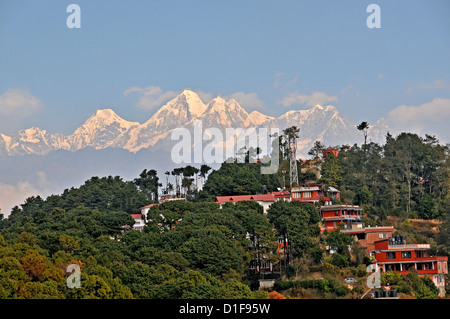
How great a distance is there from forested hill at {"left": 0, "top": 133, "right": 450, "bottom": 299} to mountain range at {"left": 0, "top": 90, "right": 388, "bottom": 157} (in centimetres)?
4494

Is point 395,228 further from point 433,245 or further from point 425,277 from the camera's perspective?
point 425,277

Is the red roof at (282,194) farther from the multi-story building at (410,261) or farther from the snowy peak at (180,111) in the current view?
the snowy peak at (180,111)

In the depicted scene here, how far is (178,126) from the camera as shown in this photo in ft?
538

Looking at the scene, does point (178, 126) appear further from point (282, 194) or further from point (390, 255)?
point (390, 255)

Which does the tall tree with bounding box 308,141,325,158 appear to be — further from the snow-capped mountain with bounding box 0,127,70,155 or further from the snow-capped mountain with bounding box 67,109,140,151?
the snow-capped mountain with bounding box 0,127,70,155

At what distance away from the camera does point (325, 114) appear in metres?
171

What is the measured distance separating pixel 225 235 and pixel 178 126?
339 feet

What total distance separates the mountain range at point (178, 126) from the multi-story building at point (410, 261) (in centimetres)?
8026

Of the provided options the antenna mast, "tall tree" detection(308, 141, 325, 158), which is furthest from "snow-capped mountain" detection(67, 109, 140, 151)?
the antenna mast

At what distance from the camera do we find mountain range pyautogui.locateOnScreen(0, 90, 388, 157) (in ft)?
506

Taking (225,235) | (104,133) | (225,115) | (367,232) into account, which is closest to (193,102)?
(225,115)

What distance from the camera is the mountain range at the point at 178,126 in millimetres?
154125
